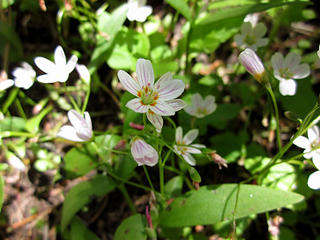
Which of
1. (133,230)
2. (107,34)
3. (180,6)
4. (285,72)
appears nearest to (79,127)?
(133,230)

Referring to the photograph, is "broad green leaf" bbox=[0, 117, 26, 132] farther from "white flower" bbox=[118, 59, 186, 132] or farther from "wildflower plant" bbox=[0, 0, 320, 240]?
"white flower" bbox=[118, 59, 186, 132]

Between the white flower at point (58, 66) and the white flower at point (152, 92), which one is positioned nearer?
the white flower at point (152, 92)

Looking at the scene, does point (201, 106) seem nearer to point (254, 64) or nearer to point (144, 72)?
point (254, 64)

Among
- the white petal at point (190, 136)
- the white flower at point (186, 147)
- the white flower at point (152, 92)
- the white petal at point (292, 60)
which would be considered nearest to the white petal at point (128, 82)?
the white flower at point (152, 92)

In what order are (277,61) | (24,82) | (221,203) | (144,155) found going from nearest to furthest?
(144,155) → (221,203) → (277,61) → (24,82)

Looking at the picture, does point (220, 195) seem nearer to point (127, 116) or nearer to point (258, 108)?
point (127, 116)

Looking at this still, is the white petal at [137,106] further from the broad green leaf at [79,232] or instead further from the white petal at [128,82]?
the broad green leaf at [79,232]

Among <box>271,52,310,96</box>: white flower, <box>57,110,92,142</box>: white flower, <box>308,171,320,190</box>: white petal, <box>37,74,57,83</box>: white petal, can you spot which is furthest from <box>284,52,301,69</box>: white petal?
<box>37,74,57,83</box>: white petal
